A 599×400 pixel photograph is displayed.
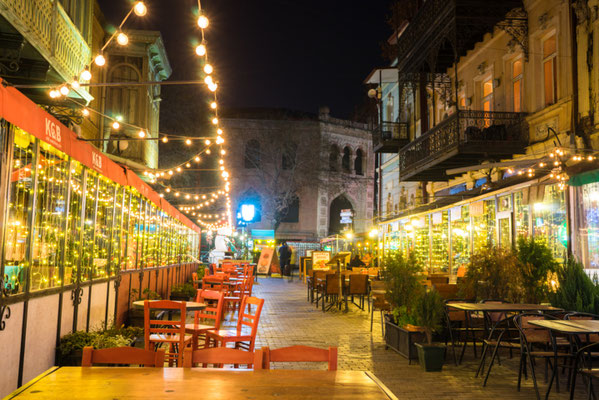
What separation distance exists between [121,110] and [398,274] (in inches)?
596

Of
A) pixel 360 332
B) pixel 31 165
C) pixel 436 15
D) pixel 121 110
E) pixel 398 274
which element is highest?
pixel 436 15

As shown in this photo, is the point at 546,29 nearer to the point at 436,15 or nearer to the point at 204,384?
the point at 436,15

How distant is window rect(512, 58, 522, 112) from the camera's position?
15.5 meters

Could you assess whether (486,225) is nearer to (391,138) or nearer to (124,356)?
(391,138)

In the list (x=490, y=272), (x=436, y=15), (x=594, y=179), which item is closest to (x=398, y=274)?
(x=490, y=272)

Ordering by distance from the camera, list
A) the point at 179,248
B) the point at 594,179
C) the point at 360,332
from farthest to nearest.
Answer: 1. the point at 179,248
2. the point at 360,332
3. the point at 594,179

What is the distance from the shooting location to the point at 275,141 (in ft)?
150

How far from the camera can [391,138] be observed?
2448 centimetres

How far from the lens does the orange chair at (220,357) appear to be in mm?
3686

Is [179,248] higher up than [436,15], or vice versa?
[436,15]

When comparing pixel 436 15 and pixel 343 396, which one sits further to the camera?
pixel 436 15

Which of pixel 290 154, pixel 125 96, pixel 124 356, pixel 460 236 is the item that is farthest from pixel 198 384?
pixel 290 154

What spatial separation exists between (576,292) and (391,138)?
16.4m

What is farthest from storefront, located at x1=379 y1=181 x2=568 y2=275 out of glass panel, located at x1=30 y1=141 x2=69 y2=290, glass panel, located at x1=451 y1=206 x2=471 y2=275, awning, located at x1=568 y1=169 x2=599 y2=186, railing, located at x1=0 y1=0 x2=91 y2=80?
railing, located at x1=0 y1=0 x2=91 y2=80
